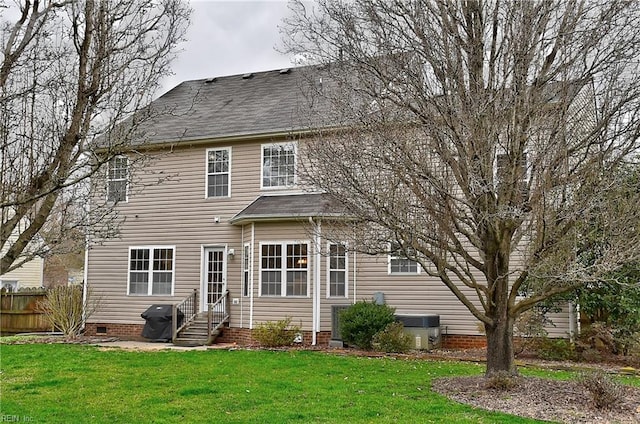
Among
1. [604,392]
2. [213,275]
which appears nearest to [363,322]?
[213,275]

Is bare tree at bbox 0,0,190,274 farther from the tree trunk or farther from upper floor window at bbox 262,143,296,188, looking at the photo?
upper floor window at bbox 262,143,296,188

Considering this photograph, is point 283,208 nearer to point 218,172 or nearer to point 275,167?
point 275,167

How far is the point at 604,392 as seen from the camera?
24.6 ft

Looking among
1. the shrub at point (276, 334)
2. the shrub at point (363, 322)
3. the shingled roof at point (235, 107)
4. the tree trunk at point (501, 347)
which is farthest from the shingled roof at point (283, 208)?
the tree trunk at point (501, 347)

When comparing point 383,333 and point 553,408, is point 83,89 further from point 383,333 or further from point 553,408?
point 383,333

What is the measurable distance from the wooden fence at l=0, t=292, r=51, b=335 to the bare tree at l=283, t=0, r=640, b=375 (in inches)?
611

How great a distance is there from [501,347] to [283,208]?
7628 mm

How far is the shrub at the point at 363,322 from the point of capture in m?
13.4

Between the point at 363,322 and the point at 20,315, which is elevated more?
the point at 363,322

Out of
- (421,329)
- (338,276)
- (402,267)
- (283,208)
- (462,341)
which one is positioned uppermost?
(283,208)

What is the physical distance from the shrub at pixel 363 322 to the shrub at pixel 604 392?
611cm

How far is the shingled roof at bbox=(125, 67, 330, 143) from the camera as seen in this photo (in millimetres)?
16844

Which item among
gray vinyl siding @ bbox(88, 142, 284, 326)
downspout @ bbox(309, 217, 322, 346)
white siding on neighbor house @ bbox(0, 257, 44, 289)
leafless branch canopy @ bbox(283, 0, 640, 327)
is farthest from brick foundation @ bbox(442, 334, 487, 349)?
white siding on neighbor house @ bbox(0, 257, 44, 289)

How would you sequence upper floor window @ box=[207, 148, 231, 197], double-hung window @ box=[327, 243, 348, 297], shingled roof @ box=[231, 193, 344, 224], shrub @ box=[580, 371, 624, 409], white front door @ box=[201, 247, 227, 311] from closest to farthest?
1. shrub @ box=[580, 371, 624, 409]
2. shingled roof @ box=[231, 193, 344, 224]
3. double-hung window @ box=[327, 243, 348, 297]
4. white front door @ box=[201, 247, 227, 311]
5. upper floor window @ box=[207, 148, 231, 197]
